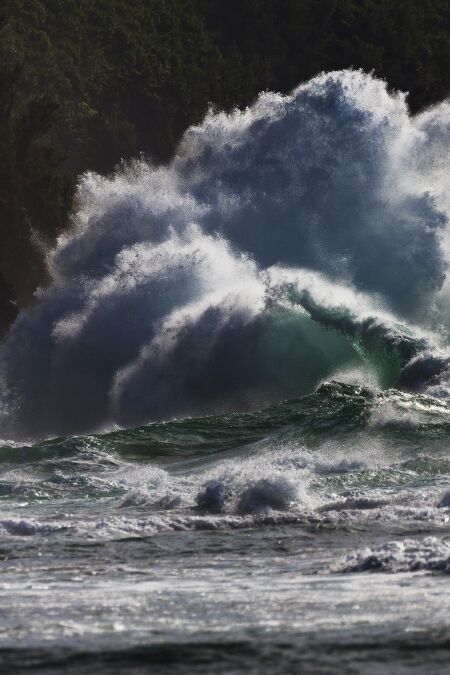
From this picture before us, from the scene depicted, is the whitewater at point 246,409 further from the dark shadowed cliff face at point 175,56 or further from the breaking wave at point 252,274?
the dark shadowed cliff face at point 175,56

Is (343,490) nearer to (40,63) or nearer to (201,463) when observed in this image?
(201,463)

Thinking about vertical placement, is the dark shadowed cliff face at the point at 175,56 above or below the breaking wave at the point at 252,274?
above

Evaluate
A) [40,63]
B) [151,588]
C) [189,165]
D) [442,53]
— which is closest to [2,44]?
[40,63]

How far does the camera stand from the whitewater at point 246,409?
8930 millimetres

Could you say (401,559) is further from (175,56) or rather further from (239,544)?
(175,56)

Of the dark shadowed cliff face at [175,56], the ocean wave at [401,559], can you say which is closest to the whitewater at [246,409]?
the ocean wave at [401,559]

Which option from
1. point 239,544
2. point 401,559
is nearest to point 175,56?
point 239,544

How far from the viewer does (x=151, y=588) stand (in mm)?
10164

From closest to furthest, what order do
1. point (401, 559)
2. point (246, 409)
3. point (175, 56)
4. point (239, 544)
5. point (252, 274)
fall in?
point (401, 559), point (239, 544), point (246, 409), point (252, 274), point (175, 56)

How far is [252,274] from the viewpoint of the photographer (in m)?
26.6

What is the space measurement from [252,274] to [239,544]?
572 inches

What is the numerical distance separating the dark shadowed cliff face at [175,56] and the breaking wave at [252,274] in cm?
2248

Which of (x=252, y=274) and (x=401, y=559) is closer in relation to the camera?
(x=401, y=559)

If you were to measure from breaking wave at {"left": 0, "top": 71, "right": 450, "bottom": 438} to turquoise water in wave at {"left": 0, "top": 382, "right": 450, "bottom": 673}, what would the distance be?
2.81 meters
